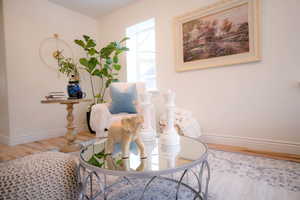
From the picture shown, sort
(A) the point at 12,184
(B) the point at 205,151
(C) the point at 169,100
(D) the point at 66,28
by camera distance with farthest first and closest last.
Result: (D) the point at 66,28 < (C) the point at 169,100 < (B) the point at 205,151 < (A) the point at 12,184

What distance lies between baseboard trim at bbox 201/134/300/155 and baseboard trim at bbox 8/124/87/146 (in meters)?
2.57

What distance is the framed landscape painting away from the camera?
2.01 metres

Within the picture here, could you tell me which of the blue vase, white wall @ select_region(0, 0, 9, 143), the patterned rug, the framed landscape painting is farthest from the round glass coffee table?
white wall @ select_region(0, 0, 9, 143)

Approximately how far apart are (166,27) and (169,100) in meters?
1.98

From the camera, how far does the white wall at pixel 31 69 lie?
2559 mm

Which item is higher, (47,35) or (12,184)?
(47,35)

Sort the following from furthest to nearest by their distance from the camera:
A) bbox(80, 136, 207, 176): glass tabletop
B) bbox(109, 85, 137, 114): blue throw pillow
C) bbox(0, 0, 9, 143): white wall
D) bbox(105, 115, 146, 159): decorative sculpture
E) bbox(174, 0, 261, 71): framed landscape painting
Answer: bbox(0, 0, 9, 143): white wall, bbox(109, 85, 137, 114): blue throw pillow, bbox(174, 0, 261, 71): framed landscape painting, bbox(105, 115, 146, 159): decorative sculpture, bbox(80, 136, 207, 176): glass tabletop

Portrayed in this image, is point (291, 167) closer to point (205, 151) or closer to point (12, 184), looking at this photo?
point (205, 151)

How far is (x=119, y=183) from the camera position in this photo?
4.20ft

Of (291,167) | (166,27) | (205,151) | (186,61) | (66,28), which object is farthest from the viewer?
(66,28)

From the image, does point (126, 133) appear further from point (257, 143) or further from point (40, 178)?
point (257, 143)

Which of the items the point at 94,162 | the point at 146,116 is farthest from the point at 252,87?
the point at 94,162

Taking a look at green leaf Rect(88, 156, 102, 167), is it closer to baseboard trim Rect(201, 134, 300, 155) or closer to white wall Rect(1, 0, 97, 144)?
baseboard trim Rect(201, 134, 300, 155)

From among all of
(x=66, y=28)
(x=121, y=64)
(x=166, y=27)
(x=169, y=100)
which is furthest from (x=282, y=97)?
(x=66, y=28)
